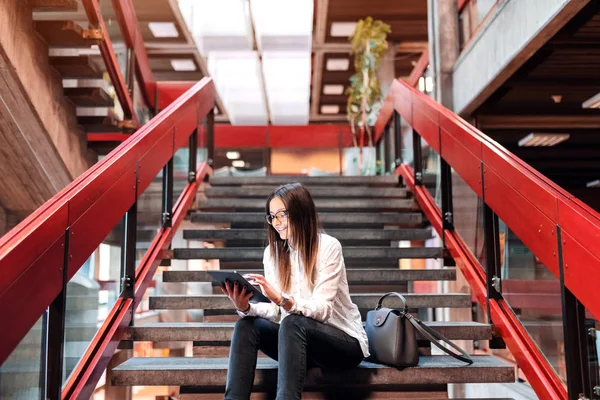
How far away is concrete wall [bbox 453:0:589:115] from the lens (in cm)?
418

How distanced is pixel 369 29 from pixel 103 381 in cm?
771

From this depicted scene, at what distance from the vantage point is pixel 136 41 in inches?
250

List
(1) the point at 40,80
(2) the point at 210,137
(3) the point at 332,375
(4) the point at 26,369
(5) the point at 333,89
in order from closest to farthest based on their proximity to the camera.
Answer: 1. (4) the point at 26,369
2. (3) the point at 332,375
3. (1) the point at 40,80
4. (2) the point at 210,137
5. (5) the point at 333,89

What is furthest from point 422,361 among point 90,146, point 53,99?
point 90,146

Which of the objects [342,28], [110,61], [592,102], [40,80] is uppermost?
[342,28]

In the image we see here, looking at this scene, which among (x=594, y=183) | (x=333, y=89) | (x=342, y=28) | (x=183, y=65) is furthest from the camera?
(x=333, y=89)

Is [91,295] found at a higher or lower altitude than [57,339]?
higher

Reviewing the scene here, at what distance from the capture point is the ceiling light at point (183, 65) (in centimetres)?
1441

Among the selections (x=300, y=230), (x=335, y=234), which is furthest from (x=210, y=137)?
(x=300, y=230)

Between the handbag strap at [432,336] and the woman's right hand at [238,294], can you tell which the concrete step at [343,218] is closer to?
the handbag strap at [432,336]

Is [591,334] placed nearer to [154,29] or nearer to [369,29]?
[369,29]

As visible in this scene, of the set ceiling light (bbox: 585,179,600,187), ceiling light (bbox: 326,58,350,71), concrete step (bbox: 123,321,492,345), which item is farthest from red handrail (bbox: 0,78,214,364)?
ceiling light (bbox: 326,58,350,71)

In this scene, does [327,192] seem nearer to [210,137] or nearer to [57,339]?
[210,137]

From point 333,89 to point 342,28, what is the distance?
414 centimetres
